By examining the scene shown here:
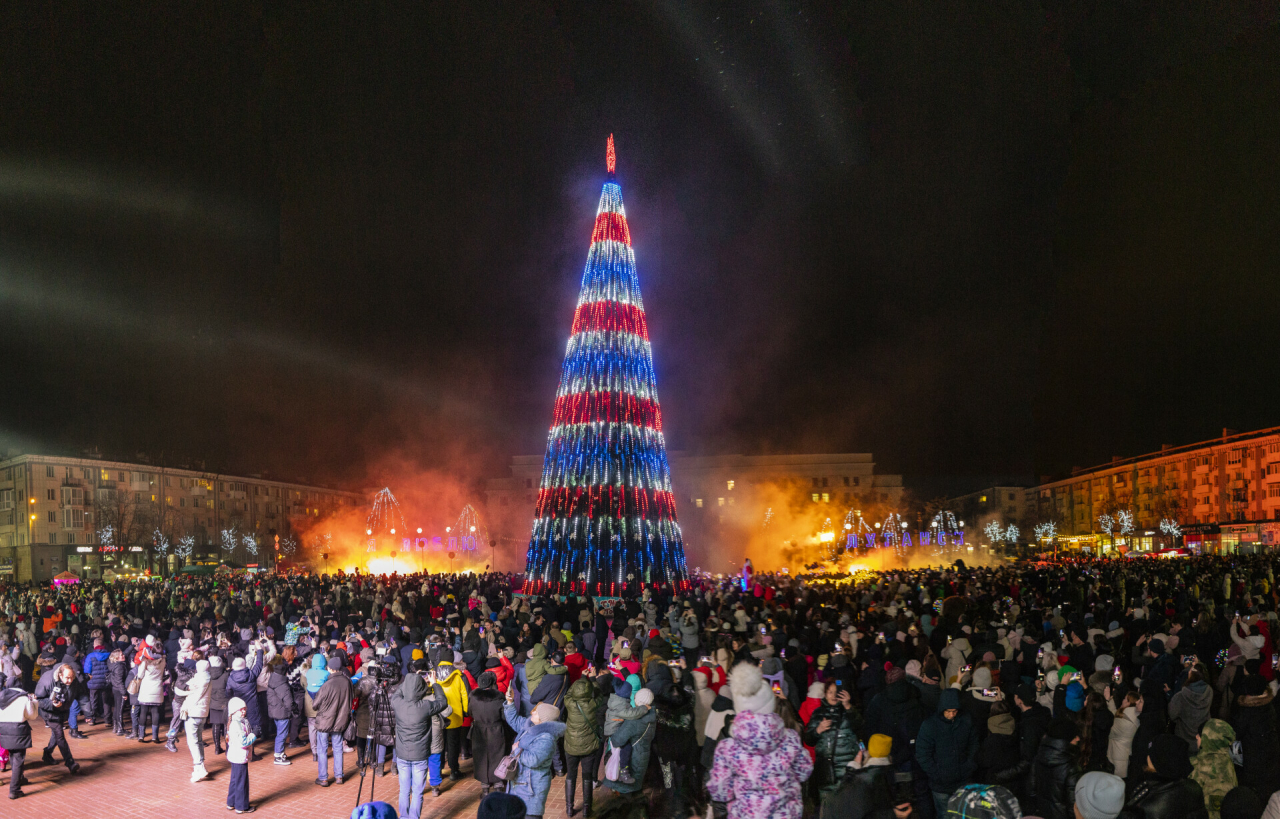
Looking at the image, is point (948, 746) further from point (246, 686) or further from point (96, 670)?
point (96, 670)

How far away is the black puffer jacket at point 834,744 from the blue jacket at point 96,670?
1206 centimetres

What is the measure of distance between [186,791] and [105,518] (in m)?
66.8

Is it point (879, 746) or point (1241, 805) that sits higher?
point (879, 746)

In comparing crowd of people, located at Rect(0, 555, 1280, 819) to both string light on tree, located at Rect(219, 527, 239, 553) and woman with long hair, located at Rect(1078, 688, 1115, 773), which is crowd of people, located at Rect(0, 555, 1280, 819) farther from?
string light on tree, located at Rect(219, 527, 239, 553)

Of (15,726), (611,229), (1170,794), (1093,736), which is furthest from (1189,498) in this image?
(15,726)

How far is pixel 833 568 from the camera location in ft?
165

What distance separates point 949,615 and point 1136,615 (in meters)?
3.22

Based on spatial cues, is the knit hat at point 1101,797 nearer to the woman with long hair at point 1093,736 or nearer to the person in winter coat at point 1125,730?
the person in winter coat at point 1125,730

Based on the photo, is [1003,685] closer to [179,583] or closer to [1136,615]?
[1136,615]

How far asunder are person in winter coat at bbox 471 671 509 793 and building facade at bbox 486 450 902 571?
241 ft

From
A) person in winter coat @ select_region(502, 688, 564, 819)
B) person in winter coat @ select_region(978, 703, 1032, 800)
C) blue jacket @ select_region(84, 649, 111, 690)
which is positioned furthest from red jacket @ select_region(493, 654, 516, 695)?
blue jacket @ select_region(84, 649, 111, 690)

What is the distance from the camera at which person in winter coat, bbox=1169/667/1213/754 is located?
26.5 ft

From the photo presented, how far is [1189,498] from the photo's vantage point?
8206 centimetres

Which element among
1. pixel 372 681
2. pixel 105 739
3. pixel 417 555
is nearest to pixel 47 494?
pixel 417 555
